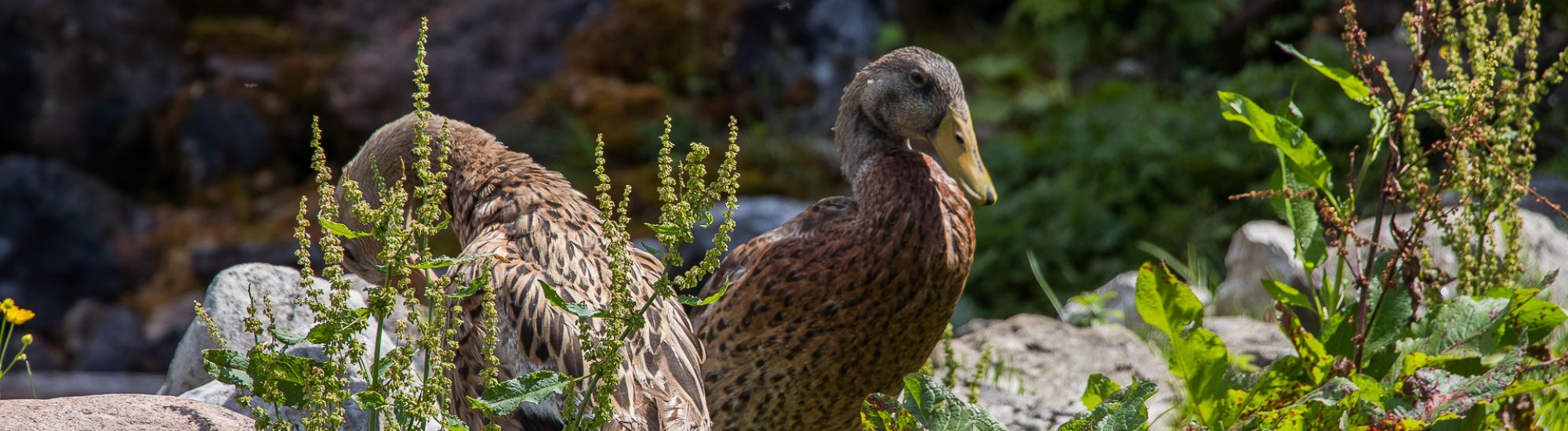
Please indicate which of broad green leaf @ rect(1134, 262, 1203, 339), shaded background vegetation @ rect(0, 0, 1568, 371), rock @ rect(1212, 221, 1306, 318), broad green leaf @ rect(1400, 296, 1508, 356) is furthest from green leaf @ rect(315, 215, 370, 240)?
shaded background vegetation @ rect(0, 0, 1568, 371)

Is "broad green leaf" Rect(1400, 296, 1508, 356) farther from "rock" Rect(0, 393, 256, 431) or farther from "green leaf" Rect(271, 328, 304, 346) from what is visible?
"rock" Rect(0, 393, 256, 431)

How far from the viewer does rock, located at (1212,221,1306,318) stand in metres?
5.22

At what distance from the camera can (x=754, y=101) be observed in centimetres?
864

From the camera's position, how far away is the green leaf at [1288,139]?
340cm

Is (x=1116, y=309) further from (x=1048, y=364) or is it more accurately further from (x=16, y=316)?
(x=16, y=316)

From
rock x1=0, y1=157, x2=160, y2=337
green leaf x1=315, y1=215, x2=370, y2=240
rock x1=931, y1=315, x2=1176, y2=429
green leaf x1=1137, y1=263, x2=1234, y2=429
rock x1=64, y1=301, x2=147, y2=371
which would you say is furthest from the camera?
rock x1=0, y1=157, x2=160, y2=337

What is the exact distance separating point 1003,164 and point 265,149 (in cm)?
443

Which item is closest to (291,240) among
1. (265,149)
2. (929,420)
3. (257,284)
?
(265,149)

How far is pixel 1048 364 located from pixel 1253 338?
696mm

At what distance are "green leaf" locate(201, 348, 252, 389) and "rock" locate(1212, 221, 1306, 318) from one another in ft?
11.8

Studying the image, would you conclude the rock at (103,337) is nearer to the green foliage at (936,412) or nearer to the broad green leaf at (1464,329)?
the green foliage at (936,412)

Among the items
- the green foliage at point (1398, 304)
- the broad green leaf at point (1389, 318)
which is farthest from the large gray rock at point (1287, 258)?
the broad green leaf at point (1389, 318)

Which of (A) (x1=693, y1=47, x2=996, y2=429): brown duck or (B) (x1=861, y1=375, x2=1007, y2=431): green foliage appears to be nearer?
(B) (x1=861, y1=375, x2=1007, y2=431): green foliage

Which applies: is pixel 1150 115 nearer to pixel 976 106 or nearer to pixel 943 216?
pixel 976 106
